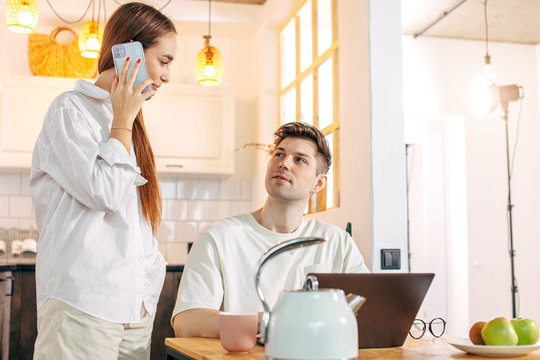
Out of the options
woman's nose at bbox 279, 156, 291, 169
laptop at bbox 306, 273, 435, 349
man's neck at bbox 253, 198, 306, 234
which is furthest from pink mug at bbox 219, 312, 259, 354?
woman's nose at bbox 279, 156, 291, 169

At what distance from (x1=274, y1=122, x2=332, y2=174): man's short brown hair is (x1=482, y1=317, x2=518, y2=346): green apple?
33.1 inches

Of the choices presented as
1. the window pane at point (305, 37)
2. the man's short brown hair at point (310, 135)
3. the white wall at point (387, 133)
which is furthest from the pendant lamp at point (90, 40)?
the man's short brown hair at point (310, 135)

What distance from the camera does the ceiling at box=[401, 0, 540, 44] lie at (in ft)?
14.9

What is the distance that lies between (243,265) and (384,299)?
1.93ft

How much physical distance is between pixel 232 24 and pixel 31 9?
156 centimetres

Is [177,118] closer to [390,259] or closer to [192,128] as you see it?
[192,128]

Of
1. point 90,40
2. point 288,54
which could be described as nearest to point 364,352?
point 90,40

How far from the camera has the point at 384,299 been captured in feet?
4.33

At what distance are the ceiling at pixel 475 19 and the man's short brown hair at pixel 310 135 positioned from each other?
2.75 meters

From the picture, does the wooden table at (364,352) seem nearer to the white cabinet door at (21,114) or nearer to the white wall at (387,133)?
the white wall at (387,133)

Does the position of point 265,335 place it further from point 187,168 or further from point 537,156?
point 537,156

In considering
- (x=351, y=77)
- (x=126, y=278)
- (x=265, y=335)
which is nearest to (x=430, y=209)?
(x=351, y=77)

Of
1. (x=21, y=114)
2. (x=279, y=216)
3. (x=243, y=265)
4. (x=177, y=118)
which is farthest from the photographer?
(x=177, y=118)

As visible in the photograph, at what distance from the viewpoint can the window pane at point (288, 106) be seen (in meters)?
4.01
